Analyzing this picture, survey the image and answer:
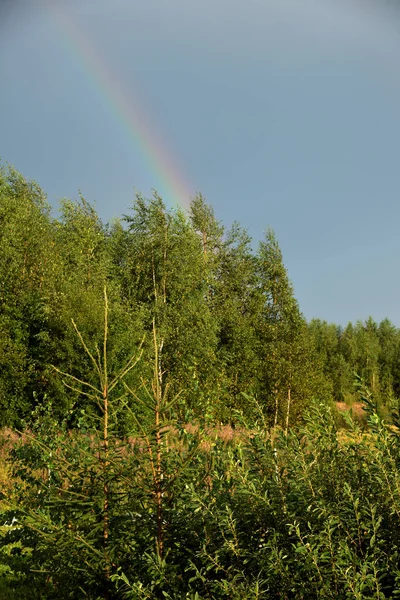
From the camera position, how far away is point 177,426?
3.86 meters

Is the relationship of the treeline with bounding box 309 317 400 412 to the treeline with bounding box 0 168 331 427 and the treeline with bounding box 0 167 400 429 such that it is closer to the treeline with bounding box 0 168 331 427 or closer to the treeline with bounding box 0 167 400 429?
the treeline with bounding box 0 167 400 429

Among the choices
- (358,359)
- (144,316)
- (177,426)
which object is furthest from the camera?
(358,359)

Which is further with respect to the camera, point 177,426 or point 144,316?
point 144,316

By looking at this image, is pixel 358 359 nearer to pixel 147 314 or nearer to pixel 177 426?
pixel 147 314

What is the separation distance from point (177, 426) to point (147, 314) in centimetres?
1937

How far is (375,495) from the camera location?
289cm

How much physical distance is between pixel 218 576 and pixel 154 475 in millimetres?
706

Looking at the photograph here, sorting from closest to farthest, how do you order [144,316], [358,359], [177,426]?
A: [177,426] < [144,316] < [358,359]

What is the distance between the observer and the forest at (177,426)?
268 centimetres

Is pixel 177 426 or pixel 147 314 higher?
pixel 147 314

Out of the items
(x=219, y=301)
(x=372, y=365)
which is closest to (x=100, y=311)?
(x=219, y=301)

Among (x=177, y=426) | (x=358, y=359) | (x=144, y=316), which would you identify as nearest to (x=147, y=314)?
(x=144, y=316)

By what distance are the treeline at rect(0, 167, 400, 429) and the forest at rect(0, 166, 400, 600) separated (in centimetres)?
10

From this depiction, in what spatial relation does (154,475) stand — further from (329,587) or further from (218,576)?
(329,587)
